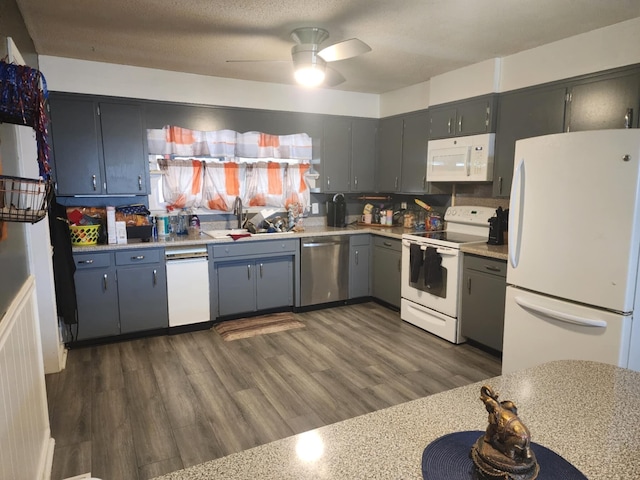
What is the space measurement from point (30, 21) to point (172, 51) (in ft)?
3.24

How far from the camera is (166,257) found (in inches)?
150

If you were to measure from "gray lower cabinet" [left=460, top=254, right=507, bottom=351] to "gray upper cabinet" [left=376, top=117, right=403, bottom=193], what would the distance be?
166cm

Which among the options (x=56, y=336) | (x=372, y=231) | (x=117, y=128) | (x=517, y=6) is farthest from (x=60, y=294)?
(x=517, y=6)

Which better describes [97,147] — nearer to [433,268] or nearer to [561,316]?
[433,268]

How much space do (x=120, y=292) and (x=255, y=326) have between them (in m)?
1.29

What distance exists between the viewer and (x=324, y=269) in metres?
4.59

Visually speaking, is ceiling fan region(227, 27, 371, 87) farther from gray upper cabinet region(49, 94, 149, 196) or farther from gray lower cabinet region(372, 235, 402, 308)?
gray lower cabinet region(372, 235, 402, 308)

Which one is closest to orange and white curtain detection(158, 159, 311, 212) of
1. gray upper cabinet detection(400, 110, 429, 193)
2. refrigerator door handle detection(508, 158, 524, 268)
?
gray upper cabinet detection(400, 110, 429, 193)

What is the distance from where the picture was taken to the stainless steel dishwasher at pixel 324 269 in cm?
448

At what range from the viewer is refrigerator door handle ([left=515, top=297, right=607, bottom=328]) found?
2.46m

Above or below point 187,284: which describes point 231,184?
above

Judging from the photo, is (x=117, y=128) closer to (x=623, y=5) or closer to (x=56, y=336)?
(x=56, y=336)

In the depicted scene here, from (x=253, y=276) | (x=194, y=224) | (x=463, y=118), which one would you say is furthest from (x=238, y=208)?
(x=463, y=118)

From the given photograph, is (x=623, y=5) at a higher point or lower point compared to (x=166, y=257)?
higher
